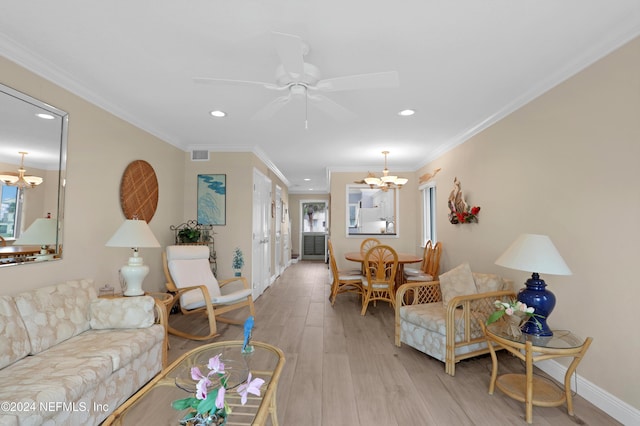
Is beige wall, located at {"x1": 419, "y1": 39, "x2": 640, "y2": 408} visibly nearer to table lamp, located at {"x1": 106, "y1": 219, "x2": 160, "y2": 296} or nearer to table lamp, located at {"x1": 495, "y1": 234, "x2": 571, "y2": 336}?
table lamp, located at {"x1": 495, "y1": 234, "x2": 571, "y2": 336}

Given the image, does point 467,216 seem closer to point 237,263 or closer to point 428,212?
point 428,212

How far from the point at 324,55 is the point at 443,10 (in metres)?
0.80

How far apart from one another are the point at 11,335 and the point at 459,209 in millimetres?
4371

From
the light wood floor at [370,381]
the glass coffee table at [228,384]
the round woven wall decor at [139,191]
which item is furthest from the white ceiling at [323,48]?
the light wood floor at [370,381]

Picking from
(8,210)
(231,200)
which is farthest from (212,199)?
(8,210)

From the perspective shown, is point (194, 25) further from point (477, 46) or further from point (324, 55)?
point (477, 46)

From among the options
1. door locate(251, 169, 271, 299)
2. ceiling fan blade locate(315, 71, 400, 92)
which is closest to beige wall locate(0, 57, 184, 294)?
door locate(251, 169, 271, 299)

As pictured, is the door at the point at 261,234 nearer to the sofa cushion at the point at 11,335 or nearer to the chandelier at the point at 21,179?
the chandelier at the point at 21,179

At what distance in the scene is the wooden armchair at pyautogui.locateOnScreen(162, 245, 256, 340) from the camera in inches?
130

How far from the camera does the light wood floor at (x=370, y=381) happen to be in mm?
2016

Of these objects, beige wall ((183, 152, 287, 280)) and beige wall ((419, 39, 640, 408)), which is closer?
beige wall ((419, 39, 640, 408))

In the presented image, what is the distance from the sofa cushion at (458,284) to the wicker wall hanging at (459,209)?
3.32 feet

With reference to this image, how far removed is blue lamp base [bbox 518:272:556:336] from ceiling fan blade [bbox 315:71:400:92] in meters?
1.67

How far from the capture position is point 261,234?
5500 millimetres
